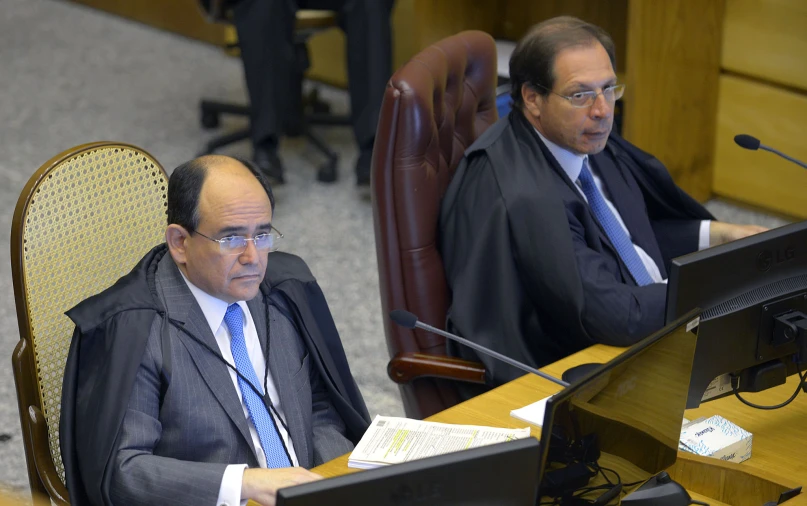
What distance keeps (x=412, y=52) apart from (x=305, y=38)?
2.04ft

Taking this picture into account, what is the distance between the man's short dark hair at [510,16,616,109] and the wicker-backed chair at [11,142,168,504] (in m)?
0.87

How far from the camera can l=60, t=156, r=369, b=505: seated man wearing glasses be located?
1.83 meters

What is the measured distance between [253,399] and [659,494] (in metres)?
0.73

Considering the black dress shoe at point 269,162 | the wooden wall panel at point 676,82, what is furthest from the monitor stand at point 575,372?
the black dress shoe at point 269,162

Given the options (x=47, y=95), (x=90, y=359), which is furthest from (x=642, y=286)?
(x=47, y=95)

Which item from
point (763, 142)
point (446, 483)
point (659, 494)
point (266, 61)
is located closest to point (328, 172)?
point (266, 61)

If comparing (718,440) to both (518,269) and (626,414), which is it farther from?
(518,269)

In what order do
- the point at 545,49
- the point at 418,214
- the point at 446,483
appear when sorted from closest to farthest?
the point at 446,483
the point at 418,214
the point at 545,49

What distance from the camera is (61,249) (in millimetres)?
2152

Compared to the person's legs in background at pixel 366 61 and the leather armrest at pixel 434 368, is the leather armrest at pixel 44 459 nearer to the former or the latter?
the leather armrest at pixel 434 368

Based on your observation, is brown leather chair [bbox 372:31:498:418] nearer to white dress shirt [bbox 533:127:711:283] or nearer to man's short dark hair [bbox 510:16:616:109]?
man's short dark hair [bbox 510:16:616:109]

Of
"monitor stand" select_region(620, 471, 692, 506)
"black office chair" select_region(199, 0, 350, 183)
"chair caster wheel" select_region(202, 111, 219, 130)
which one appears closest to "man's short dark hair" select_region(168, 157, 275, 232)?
"monitor stand" select_region(620, 471, 692, 506)

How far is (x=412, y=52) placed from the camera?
502cm

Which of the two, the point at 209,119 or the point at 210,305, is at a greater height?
the point at 210,305
